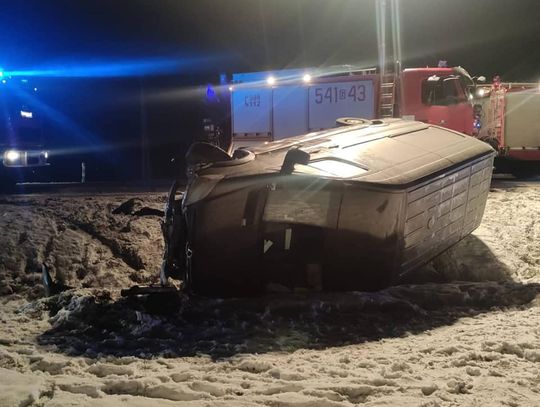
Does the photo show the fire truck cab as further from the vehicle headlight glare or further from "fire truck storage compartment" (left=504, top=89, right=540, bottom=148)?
the vehicle headlight glare

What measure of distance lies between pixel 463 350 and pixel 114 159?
65.5 ft

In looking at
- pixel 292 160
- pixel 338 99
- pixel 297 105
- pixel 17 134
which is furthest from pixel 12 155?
pixel 292 160

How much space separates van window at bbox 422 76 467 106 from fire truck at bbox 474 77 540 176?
11.5 feet

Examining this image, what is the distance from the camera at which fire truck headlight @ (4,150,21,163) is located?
13.3 m

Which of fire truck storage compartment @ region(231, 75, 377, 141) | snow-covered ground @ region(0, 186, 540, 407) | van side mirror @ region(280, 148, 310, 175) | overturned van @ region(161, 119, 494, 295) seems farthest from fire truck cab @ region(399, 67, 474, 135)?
van side mirror @ region(280, 148, 310, 175)

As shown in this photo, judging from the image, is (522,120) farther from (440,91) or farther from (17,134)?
(17,134)

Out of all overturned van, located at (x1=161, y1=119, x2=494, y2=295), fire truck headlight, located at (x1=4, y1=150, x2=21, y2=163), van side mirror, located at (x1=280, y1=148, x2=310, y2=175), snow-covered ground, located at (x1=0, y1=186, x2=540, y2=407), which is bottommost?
snow-covered ground, located at (x1=0, y1=186, x2=540, y2=407)

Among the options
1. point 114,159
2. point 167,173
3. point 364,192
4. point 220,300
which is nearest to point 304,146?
point 364,192

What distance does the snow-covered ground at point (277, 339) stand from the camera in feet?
9.67

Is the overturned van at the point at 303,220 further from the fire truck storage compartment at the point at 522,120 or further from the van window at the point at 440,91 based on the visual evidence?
the fire truck storage compartment at the point at 522,120

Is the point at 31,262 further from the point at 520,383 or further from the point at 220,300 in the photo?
the point at 520,383

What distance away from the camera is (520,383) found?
2.98 m

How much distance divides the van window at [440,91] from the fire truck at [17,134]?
934 cm

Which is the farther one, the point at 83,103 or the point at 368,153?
the point at 83,103
